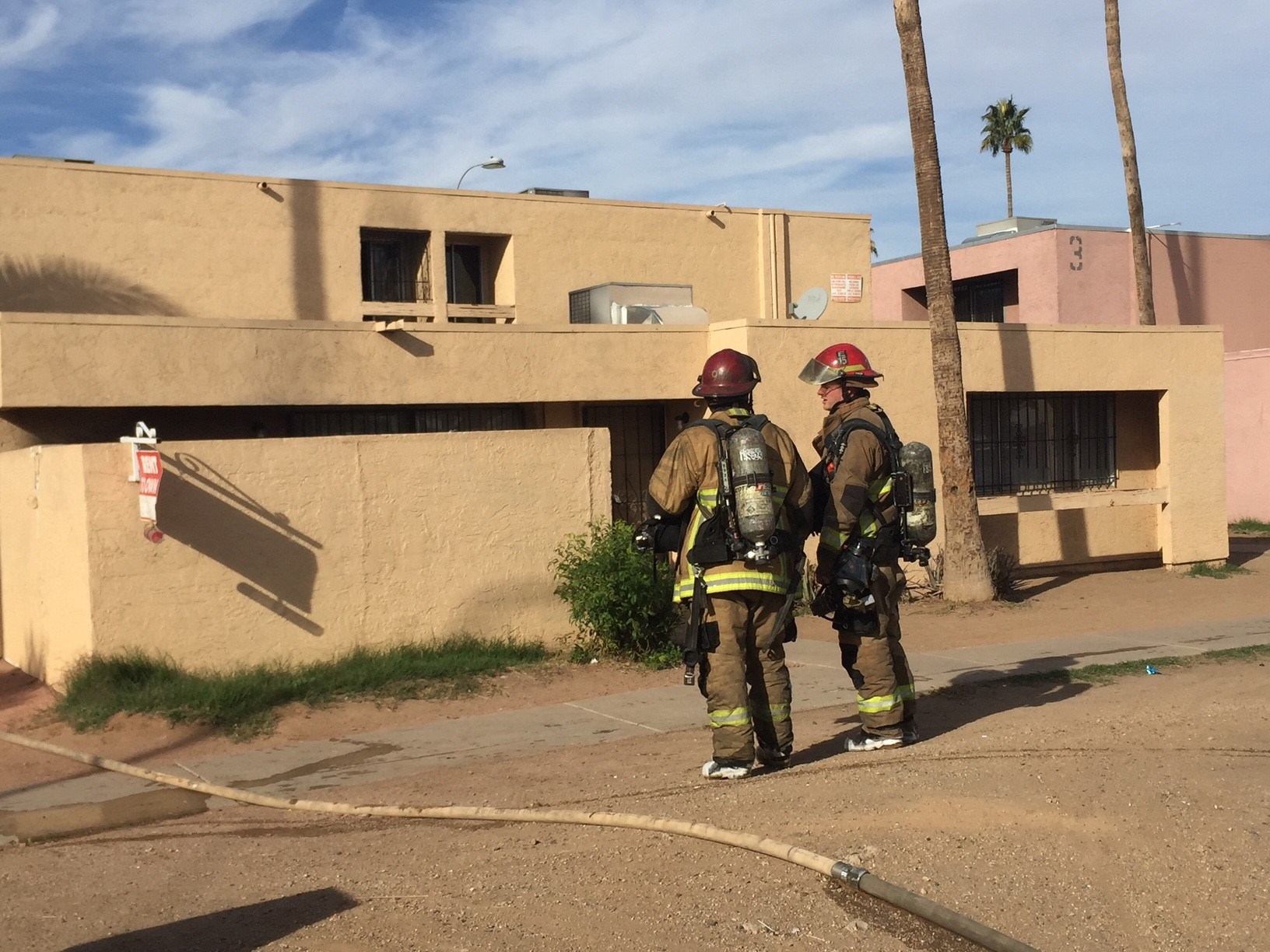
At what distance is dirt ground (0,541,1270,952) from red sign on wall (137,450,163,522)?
196cm

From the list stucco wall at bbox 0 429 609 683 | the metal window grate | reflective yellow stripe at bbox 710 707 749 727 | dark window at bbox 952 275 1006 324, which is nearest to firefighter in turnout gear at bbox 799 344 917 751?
reflective yellow stripe at bbox 710 707 749 727

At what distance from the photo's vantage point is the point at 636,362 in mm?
14578

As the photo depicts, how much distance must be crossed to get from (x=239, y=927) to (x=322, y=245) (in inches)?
543

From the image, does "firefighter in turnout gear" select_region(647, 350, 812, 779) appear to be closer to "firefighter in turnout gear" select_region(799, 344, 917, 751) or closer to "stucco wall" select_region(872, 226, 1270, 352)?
"firefighter in turnout gear" select_region(799, 344, 917, 751)

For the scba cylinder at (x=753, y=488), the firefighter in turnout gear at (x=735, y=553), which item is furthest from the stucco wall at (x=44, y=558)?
the scba cylinder at (x=753, y=488)

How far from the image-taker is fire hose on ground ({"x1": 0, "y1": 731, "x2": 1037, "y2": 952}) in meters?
4.46

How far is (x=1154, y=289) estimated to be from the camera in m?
28.3

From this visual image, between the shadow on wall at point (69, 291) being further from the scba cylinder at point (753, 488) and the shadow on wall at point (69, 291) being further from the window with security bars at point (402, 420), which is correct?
the scba cylinder at point (753, 488)

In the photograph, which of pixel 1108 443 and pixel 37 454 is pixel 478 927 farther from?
pixel 1108 443

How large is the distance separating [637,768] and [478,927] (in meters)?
2.78

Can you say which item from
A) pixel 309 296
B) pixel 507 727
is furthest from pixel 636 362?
pixel 507 727

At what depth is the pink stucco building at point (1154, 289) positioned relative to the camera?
84.3 feet

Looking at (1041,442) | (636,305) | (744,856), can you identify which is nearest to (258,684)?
(744,856)

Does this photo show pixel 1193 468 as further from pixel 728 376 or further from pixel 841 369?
pixel 728 376
